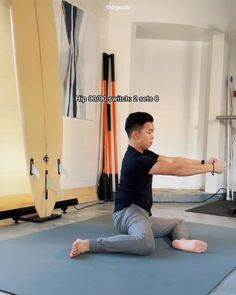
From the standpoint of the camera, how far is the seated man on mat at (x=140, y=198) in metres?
2.32

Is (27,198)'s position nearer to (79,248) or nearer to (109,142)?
(109,142)

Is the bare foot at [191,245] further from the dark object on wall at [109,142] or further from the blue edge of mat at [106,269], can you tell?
the dark object on wall at [109,142]

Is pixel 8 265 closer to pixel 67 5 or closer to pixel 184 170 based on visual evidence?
pixel 184 170

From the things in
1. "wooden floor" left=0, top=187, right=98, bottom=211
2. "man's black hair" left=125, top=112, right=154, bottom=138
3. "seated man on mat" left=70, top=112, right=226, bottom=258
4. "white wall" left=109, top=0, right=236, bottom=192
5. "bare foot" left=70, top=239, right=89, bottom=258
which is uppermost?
"white wall" left=109, top=0, right=236, bottom=192

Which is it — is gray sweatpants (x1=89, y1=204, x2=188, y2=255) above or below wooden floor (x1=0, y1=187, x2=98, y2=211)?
above

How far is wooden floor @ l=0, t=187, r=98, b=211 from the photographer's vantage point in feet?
12.0

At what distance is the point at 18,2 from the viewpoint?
352 cm

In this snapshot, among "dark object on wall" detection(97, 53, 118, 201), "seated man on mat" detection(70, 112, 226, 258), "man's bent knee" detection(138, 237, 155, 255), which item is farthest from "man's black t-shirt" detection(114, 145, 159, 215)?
"dark object on wall" detection(97, 53, 118, 201)

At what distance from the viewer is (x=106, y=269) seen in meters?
2.07

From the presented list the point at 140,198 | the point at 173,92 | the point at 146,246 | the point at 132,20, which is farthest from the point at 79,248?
the point at 173,92

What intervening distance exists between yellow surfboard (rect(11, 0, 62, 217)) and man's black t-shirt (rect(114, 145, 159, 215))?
1.20 m

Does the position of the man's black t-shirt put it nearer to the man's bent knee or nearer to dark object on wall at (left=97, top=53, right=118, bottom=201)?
the man's bent knee

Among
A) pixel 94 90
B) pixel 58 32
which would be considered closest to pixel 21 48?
pixel 58 32

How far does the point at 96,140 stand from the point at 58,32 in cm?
147
